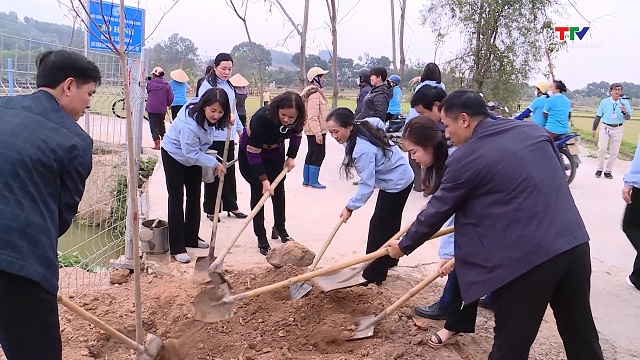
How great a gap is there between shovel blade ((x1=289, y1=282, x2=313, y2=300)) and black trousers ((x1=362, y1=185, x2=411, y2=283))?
52 centimetres

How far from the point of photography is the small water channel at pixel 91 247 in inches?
176

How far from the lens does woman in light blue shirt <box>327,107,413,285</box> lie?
3.49 metres

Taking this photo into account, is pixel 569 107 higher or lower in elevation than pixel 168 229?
higher

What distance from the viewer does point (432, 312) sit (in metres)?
3.36

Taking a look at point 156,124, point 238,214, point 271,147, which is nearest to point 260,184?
point 271,147

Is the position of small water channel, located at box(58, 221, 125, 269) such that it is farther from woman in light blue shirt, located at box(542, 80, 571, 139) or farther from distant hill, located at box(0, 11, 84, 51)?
woman in light blue shirt, located at box(542, 80, 571, 139)

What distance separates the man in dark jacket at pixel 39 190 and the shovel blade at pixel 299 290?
177cm

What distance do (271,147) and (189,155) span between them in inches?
27.8

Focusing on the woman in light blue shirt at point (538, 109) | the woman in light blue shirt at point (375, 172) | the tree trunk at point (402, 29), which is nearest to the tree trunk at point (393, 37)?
the tree trunk at point (402, 29)

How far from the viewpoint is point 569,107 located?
7465 mm

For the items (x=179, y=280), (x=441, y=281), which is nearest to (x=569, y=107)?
(x=441, y=281)

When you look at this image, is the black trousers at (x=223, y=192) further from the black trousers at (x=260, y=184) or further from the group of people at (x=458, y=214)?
the group of people at (x=458, y=214)

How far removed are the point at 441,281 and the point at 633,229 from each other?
1.43 meters

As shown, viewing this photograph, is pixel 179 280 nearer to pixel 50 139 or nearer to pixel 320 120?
pixel 50 139
